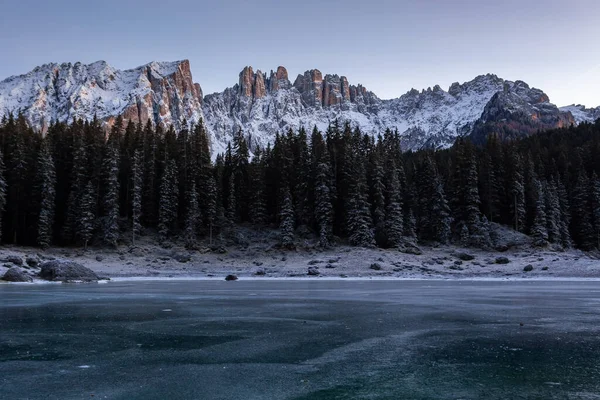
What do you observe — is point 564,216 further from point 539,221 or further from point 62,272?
point 62,272

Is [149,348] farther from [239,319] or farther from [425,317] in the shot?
[425,317]

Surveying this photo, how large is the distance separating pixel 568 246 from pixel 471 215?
15.7 m

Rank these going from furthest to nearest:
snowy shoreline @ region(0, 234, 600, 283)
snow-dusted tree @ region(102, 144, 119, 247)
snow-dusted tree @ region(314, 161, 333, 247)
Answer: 1. snow-dusted tree @ region(314, 161, 333, 247)
2. snow-dusted tree @ region(102, 144, 119, 247)
3. snowy shoreline @ region(0, 234, 600, 283)

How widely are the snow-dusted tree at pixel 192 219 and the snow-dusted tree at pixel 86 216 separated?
13.0 metres

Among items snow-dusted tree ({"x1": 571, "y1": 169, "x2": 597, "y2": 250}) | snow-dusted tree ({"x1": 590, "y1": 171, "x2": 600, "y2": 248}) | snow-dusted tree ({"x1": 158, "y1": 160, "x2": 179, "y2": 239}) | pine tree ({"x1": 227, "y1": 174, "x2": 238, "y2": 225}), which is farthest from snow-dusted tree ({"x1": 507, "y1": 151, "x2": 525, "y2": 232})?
snow-dusted tree ({"x1": 158, "y1": 160, "x2": 179, "y2": 239})

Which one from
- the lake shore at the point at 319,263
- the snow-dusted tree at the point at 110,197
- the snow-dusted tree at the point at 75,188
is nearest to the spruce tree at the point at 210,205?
the lake shore at the point at 319,263

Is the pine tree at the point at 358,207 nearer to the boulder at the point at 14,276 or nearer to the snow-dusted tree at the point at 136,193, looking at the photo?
the snow-dusted tree at the point at 136,193

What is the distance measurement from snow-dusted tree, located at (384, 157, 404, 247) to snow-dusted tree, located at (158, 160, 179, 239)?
3316 cm

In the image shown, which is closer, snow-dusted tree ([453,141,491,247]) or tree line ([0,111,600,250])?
tree line ([0,111,600,250])

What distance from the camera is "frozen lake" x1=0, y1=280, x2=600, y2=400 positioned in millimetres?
7859

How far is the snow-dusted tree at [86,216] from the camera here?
2467 inches

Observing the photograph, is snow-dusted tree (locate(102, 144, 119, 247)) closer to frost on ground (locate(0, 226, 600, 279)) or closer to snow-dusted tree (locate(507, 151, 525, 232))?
frost on ground (locate(0, 226, 600, 279))

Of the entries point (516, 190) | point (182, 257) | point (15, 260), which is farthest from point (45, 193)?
point (516, 190)

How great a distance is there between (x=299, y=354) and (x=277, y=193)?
70.5 m
